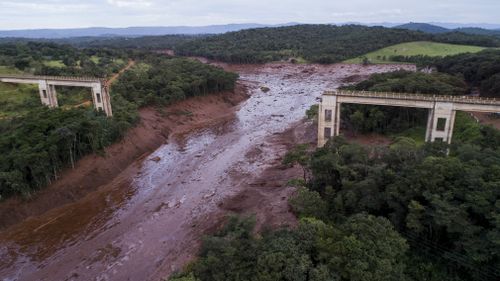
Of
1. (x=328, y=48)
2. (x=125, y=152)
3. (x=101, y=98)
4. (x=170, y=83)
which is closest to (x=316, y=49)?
(x=328, y=48)

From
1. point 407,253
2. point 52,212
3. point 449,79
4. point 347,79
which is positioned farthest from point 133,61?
→ point 407,253

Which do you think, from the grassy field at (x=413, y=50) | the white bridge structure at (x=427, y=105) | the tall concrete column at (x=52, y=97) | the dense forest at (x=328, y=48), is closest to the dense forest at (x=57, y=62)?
the tall concrete column at (x=52, y=97)

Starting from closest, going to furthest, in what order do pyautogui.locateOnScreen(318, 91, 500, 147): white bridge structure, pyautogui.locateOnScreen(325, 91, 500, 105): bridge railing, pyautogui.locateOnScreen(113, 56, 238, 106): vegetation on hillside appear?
pyautogui.locateOnScreen(325, 91, 500, 105): bridge railing → pyautogui.locateOnScreen(318, 91, 500, 147): white bridge structure → pyautogui.locateOnScreen(113, 56, 238, 106): vegetation on hillside

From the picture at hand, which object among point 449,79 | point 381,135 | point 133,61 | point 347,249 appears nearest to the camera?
point 347,249

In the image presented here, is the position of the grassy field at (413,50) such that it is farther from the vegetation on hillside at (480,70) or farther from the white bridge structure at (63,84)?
the white bridge structure at (63,84)

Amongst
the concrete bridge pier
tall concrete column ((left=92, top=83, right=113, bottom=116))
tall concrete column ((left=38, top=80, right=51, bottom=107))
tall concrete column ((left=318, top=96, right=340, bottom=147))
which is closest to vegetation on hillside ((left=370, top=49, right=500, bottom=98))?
tall concrete column ((left=318, top=96, right=340, bottom=147))

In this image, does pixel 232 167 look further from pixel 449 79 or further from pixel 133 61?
pixel 133 61

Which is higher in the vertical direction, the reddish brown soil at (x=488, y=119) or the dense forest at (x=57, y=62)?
the dense forest at (x=57, y=62)

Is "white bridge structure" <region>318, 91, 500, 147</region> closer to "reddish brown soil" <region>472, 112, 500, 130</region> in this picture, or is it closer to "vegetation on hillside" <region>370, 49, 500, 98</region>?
"reddish brown soil" <region>472, 112, 500, 130</region>
